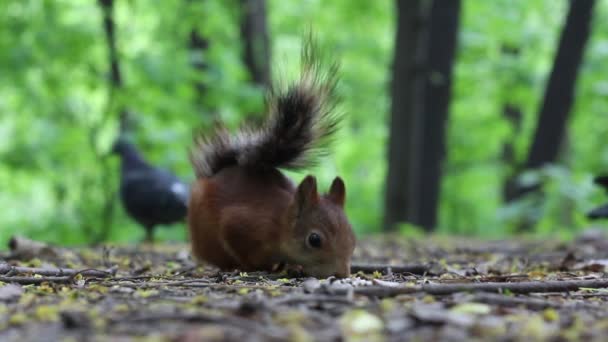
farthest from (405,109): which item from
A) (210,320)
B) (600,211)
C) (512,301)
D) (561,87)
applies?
(210,320)

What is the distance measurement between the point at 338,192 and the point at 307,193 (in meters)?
0.25

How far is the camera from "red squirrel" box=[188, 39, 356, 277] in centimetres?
335

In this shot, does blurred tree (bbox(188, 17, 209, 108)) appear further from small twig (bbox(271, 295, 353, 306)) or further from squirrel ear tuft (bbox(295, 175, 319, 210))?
small twig (bbox(271, 295, 353, 306))

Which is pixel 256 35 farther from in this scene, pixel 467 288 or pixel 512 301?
pixel 512 301

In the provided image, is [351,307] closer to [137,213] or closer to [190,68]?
[137,213]

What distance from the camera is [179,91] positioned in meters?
9.27

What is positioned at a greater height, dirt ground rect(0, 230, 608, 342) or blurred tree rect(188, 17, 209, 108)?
blurred tree rect(188, 17, 209, 108)

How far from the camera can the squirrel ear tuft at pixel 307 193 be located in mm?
3381

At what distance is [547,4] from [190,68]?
792 cm

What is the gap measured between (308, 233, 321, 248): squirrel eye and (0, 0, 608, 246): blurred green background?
79 centimetres

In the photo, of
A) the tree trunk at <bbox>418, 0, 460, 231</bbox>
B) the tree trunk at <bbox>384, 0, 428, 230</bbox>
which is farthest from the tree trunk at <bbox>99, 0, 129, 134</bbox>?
the tree trunk at <bbox>418, 0, 460, 231</bbox>

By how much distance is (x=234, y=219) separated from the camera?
3.57m

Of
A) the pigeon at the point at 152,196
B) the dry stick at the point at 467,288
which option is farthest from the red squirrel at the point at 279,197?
the pigeon at the point at 152,196

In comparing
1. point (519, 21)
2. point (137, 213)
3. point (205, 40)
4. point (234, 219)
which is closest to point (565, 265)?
point (234, 219)
